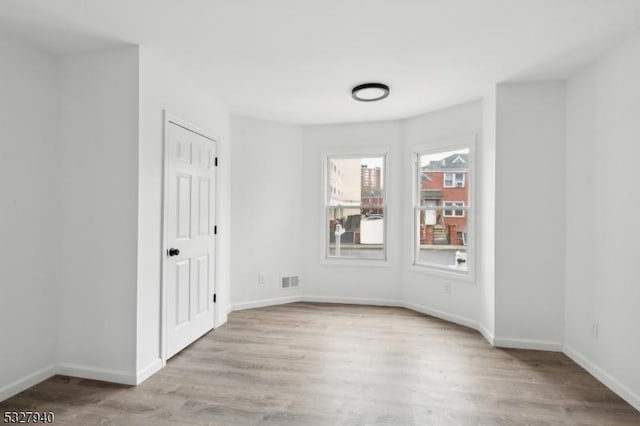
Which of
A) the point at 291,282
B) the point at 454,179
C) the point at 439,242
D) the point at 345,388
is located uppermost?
the point at 454,179

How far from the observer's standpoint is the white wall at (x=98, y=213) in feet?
8.49

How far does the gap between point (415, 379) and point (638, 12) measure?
2.82 metres

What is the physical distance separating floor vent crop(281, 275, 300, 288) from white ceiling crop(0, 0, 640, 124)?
2562mm

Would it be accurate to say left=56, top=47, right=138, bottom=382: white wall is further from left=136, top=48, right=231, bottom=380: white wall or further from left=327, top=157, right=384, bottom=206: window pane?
left=327, top=157, right=384, bottom=206: window pane

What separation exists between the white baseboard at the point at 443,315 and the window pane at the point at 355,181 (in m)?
1.41

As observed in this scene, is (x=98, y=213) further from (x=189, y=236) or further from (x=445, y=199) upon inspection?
(x=445, y=199)

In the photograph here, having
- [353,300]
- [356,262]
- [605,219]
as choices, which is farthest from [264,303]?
[605,219]

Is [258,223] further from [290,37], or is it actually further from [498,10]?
[498,10]

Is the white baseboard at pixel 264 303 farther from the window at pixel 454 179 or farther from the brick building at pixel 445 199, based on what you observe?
the window at pixel 454 179

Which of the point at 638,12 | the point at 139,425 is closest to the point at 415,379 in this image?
the point at 139,425

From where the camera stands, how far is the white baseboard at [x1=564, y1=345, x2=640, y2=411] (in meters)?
2.33

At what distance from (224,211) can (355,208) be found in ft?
5.83

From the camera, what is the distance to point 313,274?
4.91 meters

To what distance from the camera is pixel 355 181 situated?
4848 millimetres
